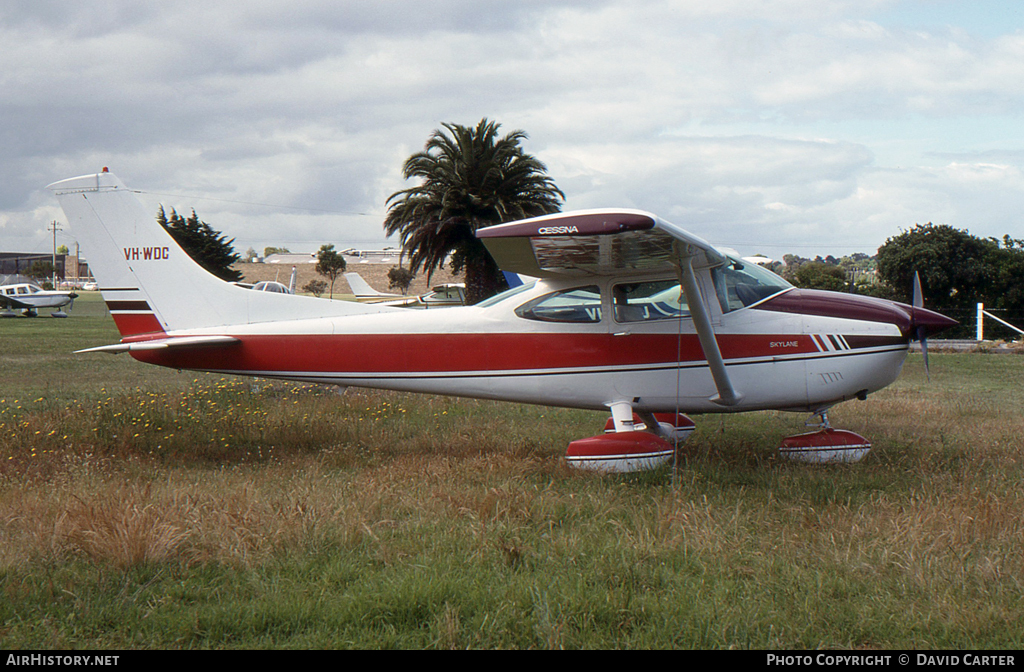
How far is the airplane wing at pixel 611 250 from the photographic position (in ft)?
17.0

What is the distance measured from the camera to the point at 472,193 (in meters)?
22.6

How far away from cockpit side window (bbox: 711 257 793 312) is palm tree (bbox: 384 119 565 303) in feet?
49.8

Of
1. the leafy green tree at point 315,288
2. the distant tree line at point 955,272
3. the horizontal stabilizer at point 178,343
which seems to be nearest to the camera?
the horizontal stabilizer at point 178,343

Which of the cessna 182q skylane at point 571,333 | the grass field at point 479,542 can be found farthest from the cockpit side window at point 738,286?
the grass field at point 479,542

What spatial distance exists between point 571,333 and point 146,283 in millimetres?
4566

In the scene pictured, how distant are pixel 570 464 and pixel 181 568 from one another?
3.59 m

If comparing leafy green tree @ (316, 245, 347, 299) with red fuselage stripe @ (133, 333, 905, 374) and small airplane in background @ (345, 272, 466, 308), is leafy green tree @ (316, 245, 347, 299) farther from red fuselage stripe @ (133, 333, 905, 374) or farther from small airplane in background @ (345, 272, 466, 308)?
red fuselage stripe @ (133, 333, 905, 374)

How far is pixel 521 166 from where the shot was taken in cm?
2259

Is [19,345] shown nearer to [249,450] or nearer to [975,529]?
[249,450]

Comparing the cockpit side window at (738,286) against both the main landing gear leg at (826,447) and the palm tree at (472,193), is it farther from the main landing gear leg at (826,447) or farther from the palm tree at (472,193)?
the palm tree at (472,193)

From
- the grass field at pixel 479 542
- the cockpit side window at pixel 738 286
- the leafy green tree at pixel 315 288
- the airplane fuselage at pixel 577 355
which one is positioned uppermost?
the leafy green tree at pixel 315 288

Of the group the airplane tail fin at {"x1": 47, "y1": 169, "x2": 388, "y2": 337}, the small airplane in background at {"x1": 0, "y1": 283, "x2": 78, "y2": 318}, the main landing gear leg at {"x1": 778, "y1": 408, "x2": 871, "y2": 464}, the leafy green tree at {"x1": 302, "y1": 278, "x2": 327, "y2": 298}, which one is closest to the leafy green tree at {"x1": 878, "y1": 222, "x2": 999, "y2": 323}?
the main landing gear leg at {"x1": 778, "y1": 408, "x2": 871, "y2": 464}

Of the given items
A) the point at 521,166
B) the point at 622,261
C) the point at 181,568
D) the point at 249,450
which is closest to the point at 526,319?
the point at 622,261

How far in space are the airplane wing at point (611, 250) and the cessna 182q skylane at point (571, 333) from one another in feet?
0.10
